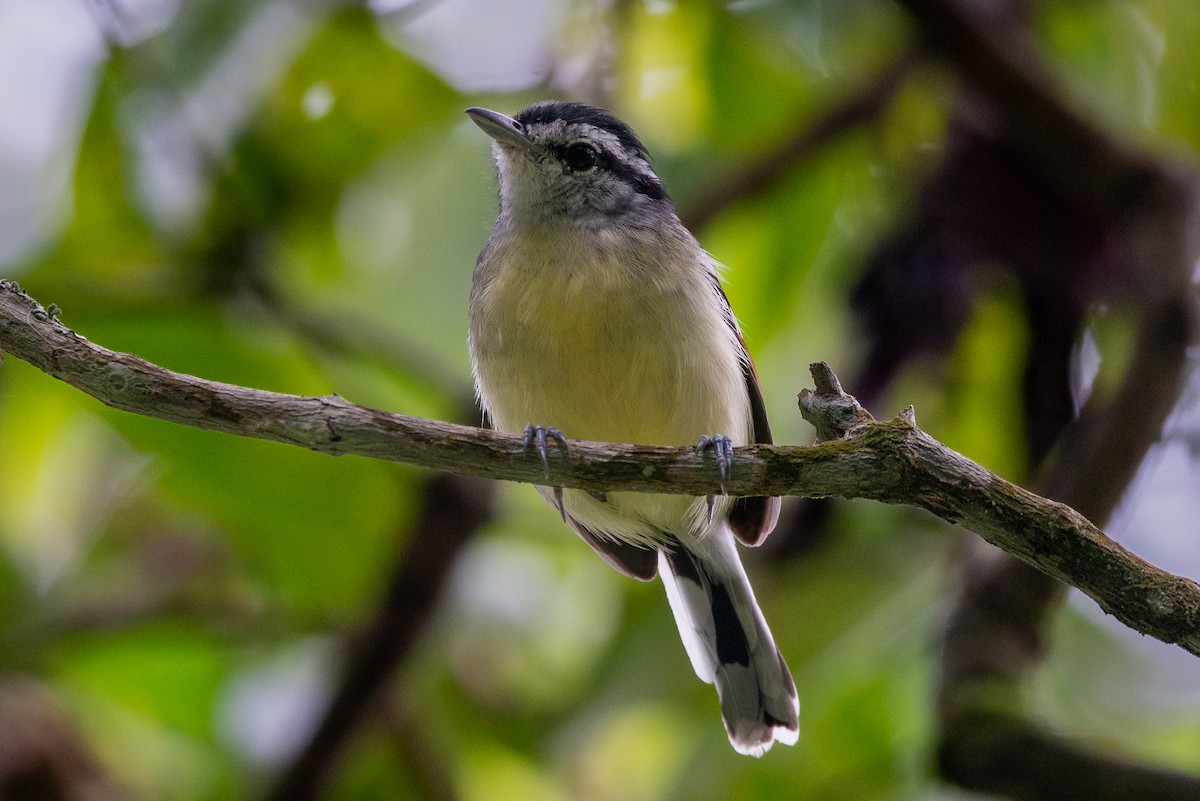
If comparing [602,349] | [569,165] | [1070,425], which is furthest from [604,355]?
[1070,425]

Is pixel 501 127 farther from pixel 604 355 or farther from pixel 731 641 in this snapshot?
pixel 731 641

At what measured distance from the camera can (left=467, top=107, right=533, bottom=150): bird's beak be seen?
159 inches

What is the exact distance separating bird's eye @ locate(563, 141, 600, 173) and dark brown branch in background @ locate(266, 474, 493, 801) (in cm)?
109

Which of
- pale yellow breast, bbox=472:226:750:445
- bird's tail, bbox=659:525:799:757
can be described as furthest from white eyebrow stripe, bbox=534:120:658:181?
bird's tail, bbox=659:525:799:757

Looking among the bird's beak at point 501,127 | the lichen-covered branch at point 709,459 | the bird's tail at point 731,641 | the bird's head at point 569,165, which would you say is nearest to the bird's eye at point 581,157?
the bird's head at point 569,165

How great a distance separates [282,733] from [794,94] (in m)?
3.20

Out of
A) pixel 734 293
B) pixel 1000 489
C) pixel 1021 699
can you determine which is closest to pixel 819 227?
pixel 734 293

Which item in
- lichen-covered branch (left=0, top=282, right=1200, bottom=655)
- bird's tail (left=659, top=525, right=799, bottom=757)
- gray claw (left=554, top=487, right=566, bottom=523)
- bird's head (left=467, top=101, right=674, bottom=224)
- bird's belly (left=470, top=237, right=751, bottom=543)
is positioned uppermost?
bird's head (left=467, top=101, right=674, bottom=224)

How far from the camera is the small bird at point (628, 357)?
3.61 m

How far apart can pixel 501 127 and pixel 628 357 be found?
1.00 meters

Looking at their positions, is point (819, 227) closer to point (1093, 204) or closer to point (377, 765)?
point (1093, 204)

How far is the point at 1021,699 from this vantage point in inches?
139

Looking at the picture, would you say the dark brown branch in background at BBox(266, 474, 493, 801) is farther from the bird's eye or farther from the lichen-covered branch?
the lichen-covered branch

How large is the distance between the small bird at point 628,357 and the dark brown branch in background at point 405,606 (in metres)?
0.30
